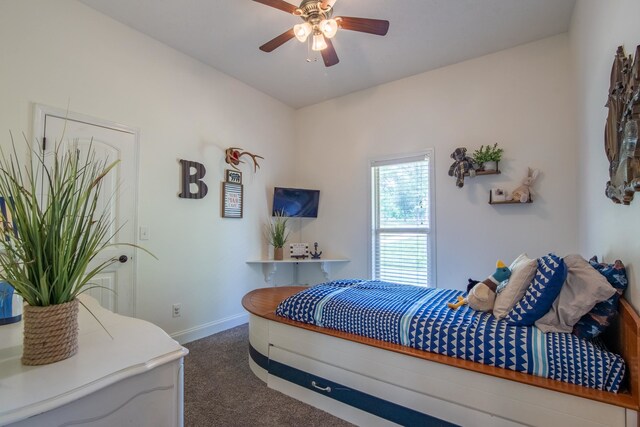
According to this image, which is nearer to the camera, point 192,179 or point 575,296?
point 575,296

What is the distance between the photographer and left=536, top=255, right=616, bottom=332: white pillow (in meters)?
1.34

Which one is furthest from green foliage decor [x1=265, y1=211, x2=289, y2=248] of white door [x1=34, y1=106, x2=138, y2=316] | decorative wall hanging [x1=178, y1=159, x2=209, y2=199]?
white door [x1=34, y1=106, x2=138, y2=316]

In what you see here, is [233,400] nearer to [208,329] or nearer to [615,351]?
[208,329]

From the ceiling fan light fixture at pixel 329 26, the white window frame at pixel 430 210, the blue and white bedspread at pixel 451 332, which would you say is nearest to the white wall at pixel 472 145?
the white window frame at pixel 430 210

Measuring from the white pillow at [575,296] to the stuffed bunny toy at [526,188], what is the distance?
1332 millimetres

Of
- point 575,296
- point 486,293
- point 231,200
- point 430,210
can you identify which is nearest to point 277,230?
point 231,200

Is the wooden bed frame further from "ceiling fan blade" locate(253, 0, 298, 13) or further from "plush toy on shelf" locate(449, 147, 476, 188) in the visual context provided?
"ceiling fan blade" locate(253, 0, 298, 13)

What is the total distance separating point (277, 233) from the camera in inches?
150

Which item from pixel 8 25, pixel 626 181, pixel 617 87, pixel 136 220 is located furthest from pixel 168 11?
pixel 626 181

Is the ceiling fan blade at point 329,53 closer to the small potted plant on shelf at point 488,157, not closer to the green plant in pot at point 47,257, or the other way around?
the small potted plant on shelf at point 488,157

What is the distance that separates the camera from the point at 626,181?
1199mm

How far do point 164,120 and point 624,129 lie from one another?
128 inches

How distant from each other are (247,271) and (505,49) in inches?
143

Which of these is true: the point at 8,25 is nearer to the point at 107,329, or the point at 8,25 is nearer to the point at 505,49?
the point at 107,329
